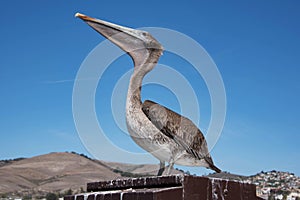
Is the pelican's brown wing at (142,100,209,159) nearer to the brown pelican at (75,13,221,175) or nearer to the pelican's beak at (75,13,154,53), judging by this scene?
the brown pelican at (75,13,221,175)

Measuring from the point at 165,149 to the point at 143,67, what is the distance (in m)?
1.15

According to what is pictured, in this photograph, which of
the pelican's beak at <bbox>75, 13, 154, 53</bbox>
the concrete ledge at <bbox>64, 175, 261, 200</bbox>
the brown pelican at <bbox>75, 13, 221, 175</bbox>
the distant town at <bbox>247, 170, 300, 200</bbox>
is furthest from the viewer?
the distant town at <bbox>247, 170, 300, 200</bbox>

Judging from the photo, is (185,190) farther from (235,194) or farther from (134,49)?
(134,49)

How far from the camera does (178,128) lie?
5965mm

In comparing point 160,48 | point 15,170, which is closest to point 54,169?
point 15,170

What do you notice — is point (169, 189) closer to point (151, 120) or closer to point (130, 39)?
point (151, 120)

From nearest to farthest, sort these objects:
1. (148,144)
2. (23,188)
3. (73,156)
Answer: (148,144), (23,188), (73,156)

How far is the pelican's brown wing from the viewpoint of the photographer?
575 cm

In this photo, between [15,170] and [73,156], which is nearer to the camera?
[15,170]

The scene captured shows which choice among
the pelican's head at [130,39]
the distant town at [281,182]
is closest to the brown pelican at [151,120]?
the pelican's head at [130,39]

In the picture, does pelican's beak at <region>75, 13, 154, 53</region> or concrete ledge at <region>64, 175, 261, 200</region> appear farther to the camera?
pelican's beak at <region>75, 13, 154, 53</region>

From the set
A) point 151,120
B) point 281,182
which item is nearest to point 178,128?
point 151,120

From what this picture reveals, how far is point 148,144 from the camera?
5266 mm

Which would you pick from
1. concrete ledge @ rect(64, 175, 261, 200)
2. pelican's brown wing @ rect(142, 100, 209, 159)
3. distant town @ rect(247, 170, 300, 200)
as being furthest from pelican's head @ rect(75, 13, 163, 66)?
distant town @ rect(247, 170, 300, 200)
